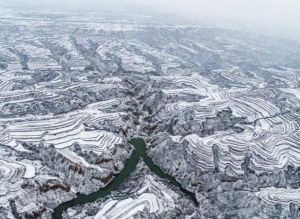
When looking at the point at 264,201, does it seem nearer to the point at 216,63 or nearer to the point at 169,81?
the point at 169,81

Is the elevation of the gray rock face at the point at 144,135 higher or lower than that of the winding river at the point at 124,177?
higher

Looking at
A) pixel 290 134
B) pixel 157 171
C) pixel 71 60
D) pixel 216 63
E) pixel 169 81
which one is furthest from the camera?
pixel 216 63

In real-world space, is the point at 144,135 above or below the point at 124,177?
below

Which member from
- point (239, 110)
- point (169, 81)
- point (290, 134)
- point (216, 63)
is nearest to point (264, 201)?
point (290, 134)

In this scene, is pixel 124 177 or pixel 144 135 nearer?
pixel 124 177
